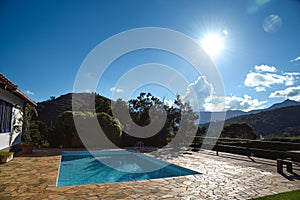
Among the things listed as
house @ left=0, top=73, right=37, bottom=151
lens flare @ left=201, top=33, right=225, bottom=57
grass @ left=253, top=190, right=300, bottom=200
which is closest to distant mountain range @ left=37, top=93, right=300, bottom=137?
house @ left=0, top=73, right=37, bottom=151

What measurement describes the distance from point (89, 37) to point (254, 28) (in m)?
6.92

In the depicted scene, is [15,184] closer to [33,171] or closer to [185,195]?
[33,171]

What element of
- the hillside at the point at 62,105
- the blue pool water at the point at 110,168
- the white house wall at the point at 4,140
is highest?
the hillside at the point at 62,105

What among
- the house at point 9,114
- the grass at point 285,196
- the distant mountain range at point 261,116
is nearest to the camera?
the grass at point 285,196

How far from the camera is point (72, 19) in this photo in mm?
7934

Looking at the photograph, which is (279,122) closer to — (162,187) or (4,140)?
(162,187)

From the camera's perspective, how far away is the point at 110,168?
8094 millimetres

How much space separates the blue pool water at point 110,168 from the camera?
20.1 ft

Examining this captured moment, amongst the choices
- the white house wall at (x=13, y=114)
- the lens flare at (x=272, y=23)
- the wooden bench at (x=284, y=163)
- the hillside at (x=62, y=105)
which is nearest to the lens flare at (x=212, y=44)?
the lens flare at (x=272, y=23)

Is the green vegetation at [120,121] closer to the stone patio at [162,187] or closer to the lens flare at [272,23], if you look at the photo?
the stone patio at [162,187]

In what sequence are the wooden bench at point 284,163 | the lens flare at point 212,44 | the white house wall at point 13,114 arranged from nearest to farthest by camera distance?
the wooden bench at point 284,163
the white house wall at point 13,114
the lens flare at point 212,44

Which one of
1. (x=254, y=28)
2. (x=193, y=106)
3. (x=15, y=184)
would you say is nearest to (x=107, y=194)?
(x=15, y=184)

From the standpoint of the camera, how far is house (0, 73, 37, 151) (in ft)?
24.8

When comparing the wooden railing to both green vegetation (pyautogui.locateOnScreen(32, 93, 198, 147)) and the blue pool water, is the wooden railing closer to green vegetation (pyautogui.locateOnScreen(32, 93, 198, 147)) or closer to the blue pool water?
green vegetation (pyautogui.locateOnScreen(32, 93, 198, 147))
